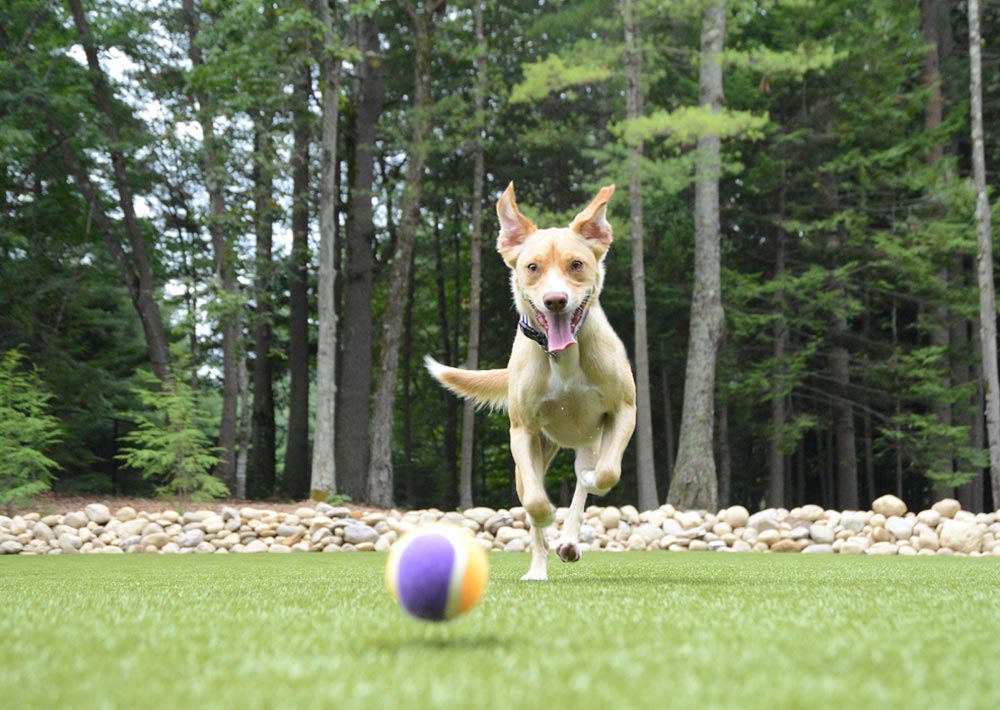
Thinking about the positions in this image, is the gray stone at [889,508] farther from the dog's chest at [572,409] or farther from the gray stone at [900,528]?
the dog's chest at [572,409]

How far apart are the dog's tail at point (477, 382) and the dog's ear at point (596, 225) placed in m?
1.50

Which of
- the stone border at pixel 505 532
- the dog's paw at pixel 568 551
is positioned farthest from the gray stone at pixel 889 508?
the dog's paw at pixel 568 551

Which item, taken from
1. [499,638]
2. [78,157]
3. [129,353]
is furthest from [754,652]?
[129,353]

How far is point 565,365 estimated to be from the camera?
5.70m

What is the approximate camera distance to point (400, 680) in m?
2.29

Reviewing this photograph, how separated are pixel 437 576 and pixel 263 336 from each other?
24.4 meters

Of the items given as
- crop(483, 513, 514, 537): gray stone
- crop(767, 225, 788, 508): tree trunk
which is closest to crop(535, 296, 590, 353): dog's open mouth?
crop(483, 513, 514, 537): gray stone

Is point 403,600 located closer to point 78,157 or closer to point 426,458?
point 78,157

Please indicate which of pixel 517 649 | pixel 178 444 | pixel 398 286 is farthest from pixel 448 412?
pixel 517 649

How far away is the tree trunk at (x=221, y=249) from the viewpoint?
19.6 metres

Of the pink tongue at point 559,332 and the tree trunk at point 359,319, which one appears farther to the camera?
the tree trunk at point 359,319

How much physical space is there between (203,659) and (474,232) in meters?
20.3

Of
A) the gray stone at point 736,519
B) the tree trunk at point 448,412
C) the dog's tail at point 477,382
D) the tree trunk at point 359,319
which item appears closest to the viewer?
the dog's tail at point 477,382

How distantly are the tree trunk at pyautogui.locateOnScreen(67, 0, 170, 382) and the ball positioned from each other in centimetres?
1792
